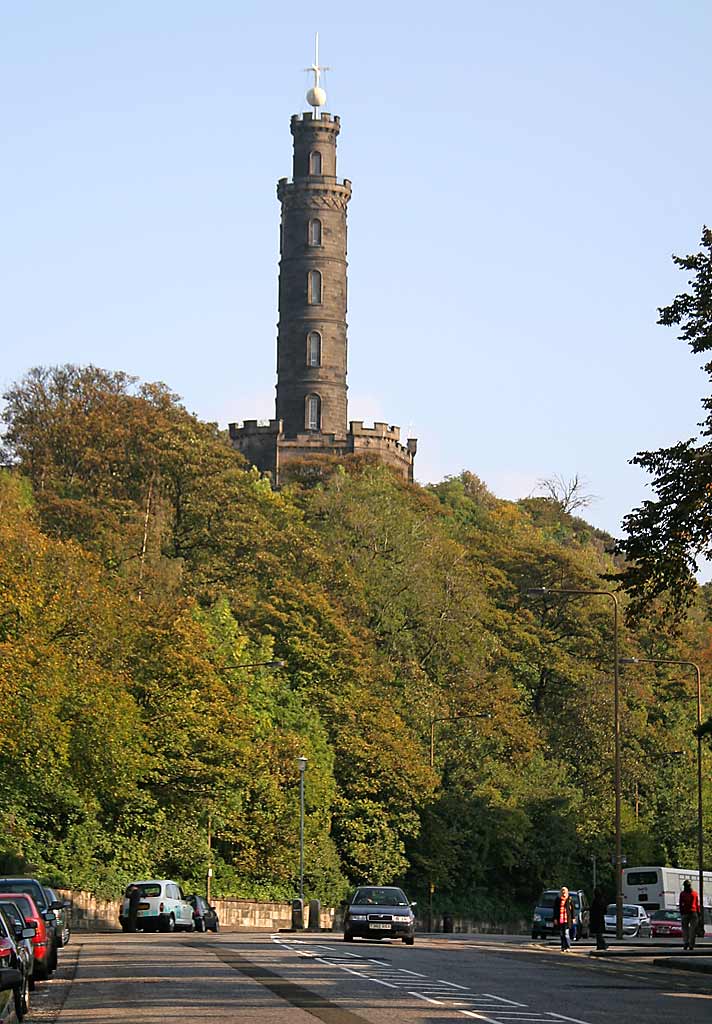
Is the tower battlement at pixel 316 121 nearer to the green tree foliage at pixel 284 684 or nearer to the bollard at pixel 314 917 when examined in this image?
the green tree foliage at pixel 284 684

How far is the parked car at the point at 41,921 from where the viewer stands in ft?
88.3

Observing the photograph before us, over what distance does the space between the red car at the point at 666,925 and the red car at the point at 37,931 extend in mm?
46720

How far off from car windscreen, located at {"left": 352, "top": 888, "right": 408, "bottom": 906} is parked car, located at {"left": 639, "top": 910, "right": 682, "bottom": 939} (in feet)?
88.3

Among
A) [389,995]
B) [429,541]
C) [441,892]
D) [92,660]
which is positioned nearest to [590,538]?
[429,541]

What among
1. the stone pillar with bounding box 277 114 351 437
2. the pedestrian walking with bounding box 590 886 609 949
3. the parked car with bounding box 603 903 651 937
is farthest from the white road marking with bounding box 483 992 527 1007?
the stone pillar with bounding box 277 114 351 437

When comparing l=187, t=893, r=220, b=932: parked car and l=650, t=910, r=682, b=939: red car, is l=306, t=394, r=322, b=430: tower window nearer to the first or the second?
l=650, t=910, r=682, b=939: red car

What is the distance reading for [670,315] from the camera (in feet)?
124

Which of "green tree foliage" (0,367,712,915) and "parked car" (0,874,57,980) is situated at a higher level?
"green tree foliage" (0,367,712,915)

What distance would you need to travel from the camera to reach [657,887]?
80.8 metres

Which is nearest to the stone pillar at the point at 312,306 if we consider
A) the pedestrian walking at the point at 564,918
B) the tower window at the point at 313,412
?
the tower window at the point at 313,412

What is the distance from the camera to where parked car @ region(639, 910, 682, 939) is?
233 feet

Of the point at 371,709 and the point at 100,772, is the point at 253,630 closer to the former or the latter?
the point at 371,709

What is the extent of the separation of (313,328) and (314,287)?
3229 mm

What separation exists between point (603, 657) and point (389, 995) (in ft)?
274
